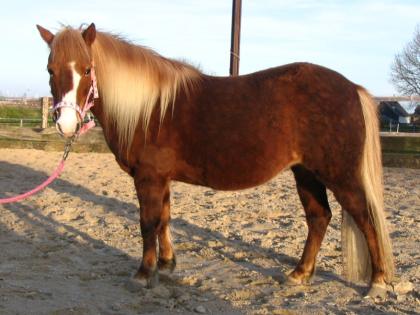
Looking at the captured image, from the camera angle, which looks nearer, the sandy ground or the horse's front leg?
the sandy ground

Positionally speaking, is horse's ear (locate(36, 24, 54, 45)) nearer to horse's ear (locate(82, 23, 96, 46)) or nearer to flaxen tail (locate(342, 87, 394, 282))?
horse's ear (locate(82, 23, 96, 46))

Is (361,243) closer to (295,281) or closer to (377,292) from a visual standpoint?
(377,292)

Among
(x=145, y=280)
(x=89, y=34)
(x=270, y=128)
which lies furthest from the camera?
(x=145, y=280)

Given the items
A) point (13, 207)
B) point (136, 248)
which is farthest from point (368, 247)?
point (13, 207)

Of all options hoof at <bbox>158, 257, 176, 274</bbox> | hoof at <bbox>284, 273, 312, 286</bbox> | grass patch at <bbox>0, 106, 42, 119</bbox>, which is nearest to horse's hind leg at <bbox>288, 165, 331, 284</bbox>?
hoof at <bbox>284, 273, 312, 286</bbox>

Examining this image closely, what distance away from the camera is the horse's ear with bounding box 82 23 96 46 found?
3.64 m

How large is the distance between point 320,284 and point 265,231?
1.49 metres

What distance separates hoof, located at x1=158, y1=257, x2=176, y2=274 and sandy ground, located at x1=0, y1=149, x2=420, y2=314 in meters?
Result: 0.07

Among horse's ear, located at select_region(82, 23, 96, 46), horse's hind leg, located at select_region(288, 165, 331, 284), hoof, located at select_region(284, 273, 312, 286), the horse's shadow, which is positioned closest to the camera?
horse's ear, located at select_region(82, 23, 96, 46)

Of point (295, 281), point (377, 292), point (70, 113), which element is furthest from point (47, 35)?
point (377, 292)

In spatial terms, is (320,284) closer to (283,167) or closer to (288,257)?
(288,257)

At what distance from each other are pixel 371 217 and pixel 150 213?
66.0 inches

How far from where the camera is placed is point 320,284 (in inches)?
158

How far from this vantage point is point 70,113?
3.50 metres
